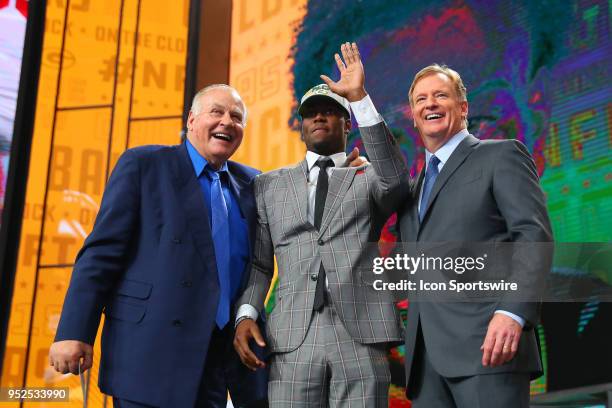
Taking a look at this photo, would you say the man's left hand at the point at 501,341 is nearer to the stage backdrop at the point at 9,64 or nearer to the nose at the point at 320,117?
the nose at the point at 320,117

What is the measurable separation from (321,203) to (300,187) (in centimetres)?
9

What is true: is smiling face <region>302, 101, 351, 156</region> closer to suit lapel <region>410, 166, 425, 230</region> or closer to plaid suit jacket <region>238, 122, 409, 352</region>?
plaid suit jacket <region>238, 122, 409, 352</region>

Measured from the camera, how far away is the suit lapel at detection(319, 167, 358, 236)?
6.01 ft

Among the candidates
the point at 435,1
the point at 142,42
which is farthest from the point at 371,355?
the point at 142,42

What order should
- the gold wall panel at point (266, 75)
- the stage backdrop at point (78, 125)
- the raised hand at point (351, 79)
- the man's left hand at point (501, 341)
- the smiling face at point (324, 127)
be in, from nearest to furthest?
the man's left hand at point (501, 341), the raised hand at point (351, 79), the smiling face at point (324, 127), the stage backdrop at point (78, 125), the gold wall panel at point (266, 75)

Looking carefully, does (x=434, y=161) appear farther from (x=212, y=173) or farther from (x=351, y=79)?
(x=212, y=173)

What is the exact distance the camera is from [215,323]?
1868 millimetres

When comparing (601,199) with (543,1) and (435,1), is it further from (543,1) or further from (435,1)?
(435,1)

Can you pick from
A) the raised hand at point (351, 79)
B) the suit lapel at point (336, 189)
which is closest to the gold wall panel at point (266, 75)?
the suit lapel at point (336, 189)

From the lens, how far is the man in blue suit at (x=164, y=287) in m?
1.78

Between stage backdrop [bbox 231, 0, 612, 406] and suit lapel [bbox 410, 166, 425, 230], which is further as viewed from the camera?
stage backdrop [bbox 231, 0, 612, 406]

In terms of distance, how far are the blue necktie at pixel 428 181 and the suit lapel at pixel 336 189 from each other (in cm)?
23

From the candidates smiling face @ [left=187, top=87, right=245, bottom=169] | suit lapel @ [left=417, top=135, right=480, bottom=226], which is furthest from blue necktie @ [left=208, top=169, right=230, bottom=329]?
suit lapel @ [left=417, top=135, right=480, bottom=226]

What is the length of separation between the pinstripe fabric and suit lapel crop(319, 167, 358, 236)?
26 cm
